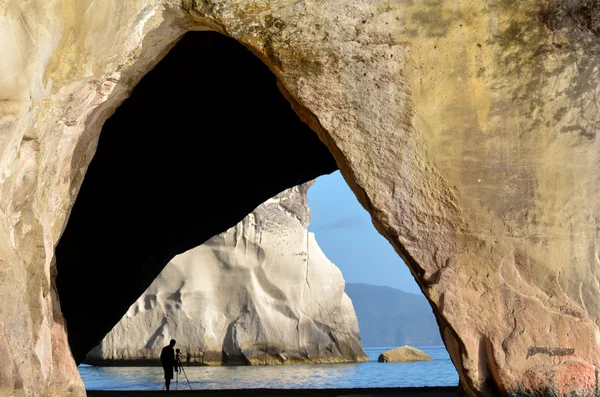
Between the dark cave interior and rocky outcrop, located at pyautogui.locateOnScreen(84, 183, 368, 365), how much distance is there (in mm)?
13048

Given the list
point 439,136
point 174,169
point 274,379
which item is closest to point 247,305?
point 274,379

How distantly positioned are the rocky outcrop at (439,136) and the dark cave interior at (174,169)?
320 centimetres

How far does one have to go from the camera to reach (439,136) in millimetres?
5641

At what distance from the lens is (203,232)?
39.7ft

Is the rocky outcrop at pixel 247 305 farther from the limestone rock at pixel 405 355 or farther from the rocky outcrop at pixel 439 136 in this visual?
the rocky outcrop at pixel 439 136

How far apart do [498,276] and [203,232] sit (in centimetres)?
727

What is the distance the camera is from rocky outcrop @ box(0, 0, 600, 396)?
17.4ft

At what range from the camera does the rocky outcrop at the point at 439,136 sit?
5305 mm

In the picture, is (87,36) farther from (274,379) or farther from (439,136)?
(274,379)

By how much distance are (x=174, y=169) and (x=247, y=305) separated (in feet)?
48.6

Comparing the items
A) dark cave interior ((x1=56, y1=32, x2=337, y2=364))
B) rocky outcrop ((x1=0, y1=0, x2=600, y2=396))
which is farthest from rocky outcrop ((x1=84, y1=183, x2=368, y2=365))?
rocky outcrop ((x1=0, y1=0, x2=600, y2=396))

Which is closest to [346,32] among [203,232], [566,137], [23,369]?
[566,137]

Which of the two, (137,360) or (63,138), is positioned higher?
(63,138)

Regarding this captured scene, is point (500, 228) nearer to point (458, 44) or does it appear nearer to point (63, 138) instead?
point (458, 44)
